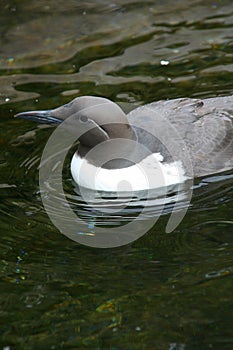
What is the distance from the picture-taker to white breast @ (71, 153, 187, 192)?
745 cm

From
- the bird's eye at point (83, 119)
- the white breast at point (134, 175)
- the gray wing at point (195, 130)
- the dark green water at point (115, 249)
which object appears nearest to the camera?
the dark green water at point (115, 249)

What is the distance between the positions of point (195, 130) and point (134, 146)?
2.22 feet

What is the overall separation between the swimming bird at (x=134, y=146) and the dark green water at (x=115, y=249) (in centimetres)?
31

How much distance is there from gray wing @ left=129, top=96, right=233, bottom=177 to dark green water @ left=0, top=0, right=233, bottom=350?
0.30 metres

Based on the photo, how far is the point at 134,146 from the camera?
7512 millimetres

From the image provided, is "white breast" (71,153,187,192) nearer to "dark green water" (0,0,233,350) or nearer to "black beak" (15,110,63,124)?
"dark green water" (0,0,233,350)

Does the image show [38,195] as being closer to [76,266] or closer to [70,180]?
[70,180]

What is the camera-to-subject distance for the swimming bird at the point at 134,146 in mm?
7371

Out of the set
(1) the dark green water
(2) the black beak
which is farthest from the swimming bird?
(1) the dark green water

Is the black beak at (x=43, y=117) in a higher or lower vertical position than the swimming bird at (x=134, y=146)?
higher

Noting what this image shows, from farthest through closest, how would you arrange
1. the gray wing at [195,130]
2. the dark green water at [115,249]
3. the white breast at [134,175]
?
the gray wing at [195,130], the white breast at [134,175], the dark green water at [115,249]

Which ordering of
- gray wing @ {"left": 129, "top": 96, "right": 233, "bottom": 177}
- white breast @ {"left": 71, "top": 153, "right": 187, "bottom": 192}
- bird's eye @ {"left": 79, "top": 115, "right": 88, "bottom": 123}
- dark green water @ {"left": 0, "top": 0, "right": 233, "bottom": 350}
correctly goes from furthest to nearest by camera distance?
gray wing @ {"left": 129, "top": 96, "right": 233, "bottom": 177}, white breast @ {"left": 71, "top": 153, "right": 187, "bottom": 192}, bird's eye @ {"left": 79, "top": 115, "right": 88, "bottom": 123}, dark green water @ {"left": 0, "top": 0, "right": 233, "bottom": 350}

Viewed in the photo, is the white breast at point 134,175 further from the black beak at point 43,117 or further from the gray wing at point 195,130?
the black beak at point 43,117

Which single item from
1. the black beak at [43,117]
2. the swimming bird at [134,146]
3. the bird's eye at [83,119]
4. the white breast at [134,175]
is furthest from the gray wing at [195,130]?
the black beak at [43,117]
